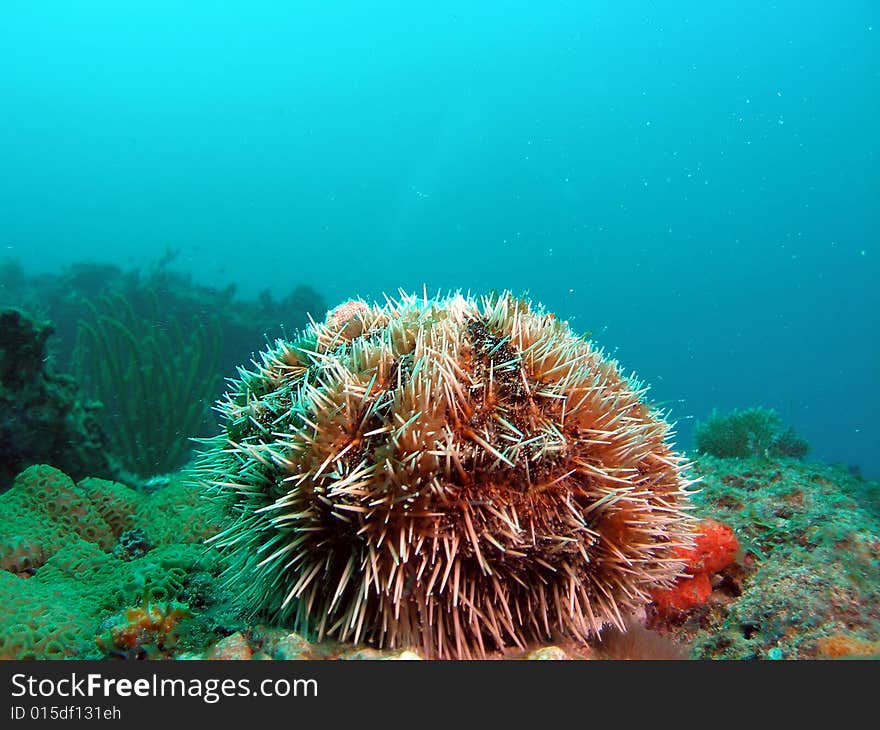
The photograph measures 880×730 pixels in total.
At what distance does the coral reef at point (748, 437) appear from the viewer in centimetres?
754

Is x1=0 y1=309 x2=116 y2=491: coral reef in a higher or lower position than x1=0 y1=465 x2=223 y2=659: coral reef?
higher

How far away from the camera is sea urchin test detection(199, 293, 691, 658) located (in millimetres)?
2193

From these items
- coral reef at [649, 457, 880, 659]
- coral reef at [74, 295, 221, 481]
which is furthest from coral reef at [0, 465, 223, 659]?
coral reef at [74, 295, 221, 481]

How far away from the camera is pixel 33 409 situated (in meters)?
6.05

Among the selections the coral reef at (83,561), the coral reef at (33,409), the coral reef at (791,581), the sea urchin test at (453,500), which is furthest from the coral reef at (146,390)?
the coral reef at (791,581)

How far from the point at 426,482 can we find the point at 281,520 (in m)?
0.58

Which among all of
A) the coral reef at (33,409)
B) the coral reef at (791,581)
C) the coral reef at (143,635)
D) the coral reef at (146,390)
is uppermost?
the coral reef at (146,390)

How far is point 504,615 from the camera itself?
233cm

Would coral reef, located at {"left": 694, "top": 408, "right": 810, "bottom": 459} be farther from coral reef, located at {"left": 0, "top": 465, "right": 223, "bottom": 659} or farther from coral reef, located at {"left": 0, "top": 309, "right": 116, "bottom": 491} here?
coral reef, located at {"left": 0, "top": 309, "right": 116, "bottom": 491}

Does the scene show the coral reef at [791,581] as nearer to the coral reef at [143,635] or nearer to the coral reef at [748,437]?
the coral reef at [143,635]

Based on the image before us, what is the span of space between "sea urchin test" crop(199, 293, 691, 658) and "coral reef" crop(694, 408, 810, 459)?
18.2 ft

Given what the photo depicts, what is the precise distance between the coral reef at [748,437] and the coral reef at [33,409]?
24.7 feet
